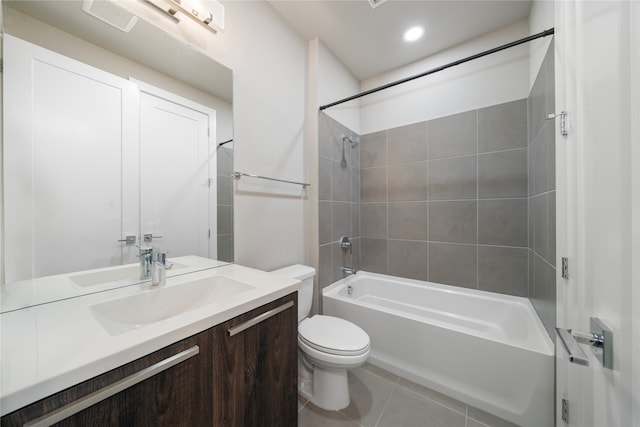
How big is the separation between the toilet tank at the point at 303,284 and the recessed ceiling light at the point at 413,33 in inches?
84.3

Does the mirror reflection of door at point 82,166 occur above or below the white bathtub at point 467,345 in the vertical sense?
above

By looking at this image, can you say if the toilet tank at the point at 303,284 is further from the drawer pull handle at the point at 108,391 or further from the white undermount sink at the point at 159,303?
the drawer pull handle at the point at 108,391

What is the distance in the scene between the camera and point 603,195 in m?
0.59

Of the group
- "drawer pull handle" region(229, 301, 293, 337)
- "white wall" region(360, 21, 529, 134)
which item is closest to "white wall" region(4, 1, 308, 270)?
"drawer pull handle" region(229, 301, 293, 337)

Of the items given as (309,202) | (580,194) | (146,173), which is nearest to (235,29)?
(146,173)

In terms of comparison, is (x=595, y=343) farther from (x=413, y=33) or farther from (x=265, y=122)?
(x=413, y=33)

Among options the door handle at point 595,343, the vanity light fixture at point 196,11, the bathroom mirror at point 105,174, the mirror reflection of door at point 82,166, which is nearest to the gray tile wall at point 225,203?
the bathroom mirror at point 105,174

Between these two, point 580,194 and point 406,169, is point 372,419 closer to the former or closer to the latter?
point 580,194

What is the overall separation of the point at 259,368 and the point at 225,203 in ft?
2.96

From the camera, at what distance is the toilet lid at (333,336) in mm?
1269

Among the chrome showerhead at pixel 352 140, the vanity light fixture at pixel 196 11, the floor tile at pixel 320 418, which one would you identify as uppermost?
the vanity light fixture at pixel 196 11

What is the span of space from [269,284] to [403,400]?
4.10 ft

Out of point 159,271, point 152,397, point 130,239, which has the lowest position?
point 152,397

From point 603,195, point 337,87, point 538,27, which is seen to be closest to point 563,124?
point 603,195
